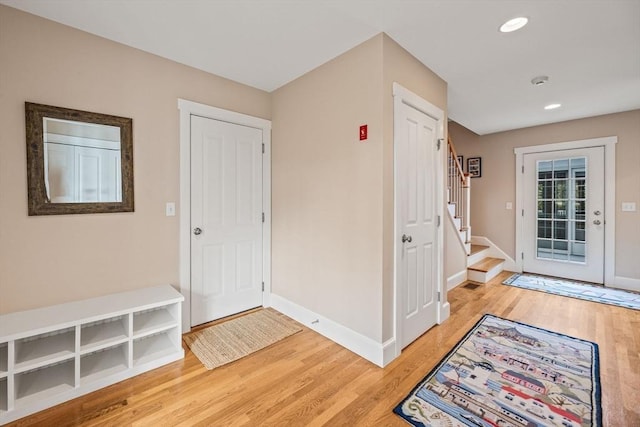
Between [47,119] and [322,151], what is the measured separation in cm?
204

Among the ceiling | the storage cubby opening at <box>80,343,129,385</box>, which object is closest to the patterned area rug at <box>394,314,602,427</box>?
the storage cubby opening at <box>80,343,129,385</box>

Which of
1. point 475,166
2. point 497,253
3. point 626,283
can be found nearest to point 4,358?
point 497,253

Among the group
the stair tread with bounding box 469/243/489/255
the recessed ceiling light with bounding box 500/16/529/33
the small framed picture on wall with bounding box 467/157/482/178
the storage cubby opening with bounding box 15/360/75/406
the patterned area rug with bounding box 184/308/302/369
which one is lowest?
the patterned area rug with bounding box 184/308/302/369

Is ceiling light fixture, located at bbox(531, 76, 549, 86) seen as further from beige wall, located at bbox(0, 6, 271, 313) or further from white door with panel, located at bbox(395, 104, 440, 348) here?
beige wall, located at bbox(0, 6, 271, 313)

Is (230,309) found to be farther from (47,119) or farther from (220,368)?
(47,119)

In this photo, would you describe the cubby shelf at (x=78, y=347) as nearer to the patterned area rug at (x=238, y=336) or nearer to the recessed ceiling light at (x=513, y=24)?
the patterned area rug at (x=238, y=336)

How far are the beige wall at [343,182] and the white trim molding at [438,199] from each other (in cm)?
5

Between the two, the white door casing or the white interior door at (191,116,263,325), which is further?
the white interior door at (191,116,263,325)

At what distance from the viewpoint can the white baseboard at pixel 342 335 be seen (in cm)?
214

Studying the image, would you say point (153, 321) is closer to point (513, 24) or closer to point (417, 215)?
point (417, 215)

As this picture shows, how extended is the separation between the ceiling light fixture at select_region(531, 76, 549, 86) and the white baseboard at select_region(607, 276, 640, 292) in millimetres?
3122

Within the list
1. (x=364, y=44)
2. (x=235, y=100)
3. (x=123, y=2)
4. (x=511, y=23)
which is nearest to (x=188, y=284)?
(x=235, y=100)

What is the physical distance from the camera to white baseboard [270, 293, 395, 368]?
7.03 ft

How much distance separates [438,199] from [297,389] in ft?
6.83
